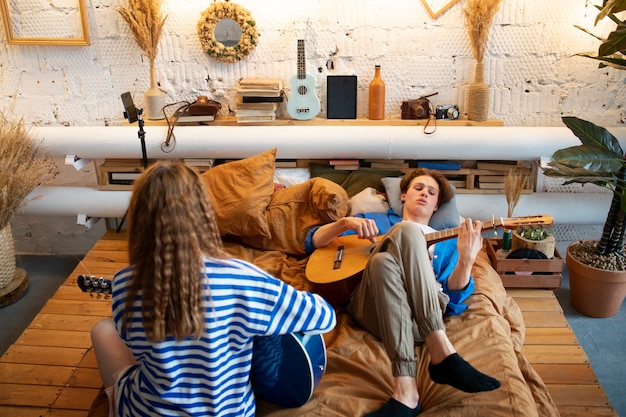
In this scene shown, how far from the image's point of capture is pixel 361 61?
3686 millimetres

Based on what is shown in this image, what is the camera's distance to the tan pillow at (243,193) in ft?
10.2

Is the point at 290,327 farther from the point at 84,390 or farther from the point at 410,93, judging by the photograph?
the point at 410,93

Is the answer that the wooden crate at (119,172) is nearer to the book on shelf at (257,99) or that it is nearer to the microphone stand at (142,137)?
the microphone stand at (142,137)

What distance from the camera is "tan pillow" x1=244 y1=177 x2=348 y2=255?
306 centimetres

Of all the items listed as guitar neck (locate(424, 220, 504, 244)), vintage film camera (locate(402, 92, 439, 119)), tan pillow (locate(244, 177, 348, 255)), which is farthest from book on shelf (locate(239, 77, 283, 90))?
guitar neck (locate(424, 220, 504, 244))

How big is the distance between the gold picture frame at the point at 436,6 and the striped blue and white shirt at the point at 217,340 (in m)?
2.41

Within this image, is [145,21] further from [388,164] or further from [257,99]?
[388,164]

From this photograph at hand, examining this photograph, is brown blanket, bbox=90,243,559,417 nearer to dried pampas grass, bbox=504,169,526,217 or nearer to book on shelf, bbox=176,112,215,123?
dried pampas grass, bbox=504,169,526,217

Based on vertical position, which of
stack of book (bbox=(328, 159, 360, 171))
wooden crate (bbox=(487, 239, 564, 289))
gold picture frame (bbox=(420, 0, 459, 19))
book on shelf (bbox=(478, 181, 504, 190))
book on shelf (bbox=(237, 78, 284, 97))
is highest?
gold picture frame (bbox=(420, 0, 459, 19))

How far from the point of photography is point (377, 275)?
219 cm

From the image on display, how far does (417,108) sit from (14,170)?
2.43 m

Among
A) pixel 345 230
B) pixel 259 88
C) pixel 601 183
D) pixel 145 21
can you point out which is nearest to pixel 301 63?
pixel 259 88

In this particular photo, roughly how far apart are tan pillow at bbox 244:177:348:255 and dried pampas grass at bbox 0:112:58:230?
1.31 m

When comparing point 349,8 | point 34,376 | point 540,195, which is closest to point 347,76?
point 349,8
